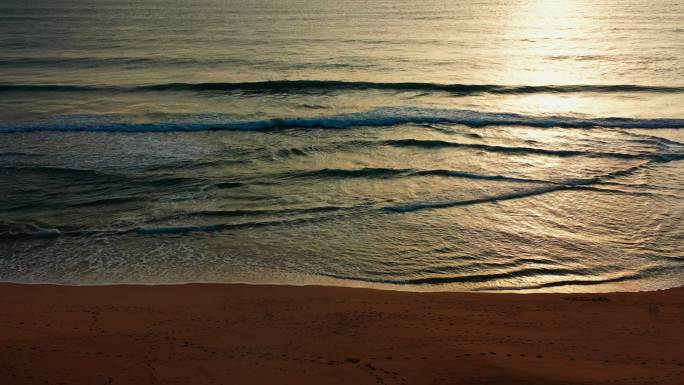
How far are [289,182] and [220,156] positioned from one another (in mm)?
2352

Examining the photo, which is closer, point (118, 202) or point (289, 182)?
point (118, 202)

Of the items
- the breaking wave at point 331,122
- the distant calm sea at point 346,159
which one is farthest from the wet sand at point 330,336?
the breaking wave at point 331,122

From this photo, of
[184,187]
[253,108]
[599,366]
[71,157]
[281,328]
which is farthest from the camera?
[253,108]

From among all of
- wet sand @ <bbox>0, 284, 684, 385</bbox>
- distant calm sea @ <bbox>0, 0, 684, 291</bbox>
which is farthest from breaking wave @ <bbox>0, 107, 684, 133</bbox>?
wet sand @ <bbox>0, 284, 684, 385</bbox>

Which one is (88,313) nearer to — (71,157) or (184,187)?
(184,187)

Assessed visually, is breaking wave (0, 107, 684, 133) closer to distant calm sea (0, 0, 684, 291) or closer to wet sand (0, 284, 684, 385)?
distant calm sea (0, 0, 684, 291)

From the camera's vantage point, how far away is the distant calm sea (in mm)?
8328

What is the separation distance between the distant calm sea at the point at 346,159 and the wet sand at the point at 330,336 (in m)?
0.61

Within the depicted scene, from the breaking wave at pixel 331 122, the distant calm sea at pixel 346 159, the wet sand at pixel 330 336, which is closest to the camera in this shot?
the wet sand at pixel 330 336

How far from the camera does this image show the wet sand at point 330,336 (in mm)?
5582

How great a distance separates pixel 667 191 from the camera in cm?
1067

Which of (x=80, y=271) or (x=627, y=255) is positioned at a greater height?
(x=627, y=255)

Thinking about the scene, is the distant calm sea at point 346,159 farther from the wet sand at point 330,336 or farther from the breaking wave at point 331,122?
the wet sand at point 330,336

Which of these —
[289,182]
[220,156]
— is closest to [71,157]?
[220,156]
